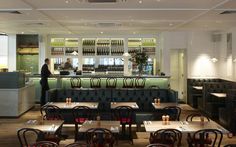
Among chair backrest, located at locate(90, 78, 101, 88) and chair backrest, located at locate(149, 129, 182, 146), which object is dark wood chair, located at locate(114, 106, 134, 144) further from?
chair backrest, located at locate(90, 78, 101, 88)

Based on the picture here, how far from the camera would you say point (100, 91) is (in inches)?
405

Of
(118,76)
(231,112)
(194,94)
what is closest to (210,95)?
(194,94)

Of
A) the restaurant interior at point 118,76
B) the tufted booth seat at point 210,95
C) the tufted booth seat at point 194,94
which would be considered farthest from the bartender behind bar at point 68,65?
the tufted booth seat at point 210,95

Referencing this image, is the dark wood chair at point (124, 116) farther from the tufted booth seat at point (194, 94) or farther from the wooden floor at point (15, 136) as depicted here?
the tufted booth seat at point (194, 94)

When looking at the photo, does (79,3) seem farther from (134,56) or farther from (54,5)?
(134,56)

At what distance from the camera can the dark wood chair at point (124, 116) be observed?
28.0 feet

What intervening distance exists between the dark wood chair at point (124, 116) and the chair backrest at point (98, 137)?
6.39 ft

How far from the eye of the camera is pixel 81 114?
9.02m

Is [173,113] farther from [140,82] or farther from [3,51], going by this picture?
[3,51]

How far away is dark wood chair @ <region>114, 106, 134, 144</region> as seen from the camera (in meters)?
8.52

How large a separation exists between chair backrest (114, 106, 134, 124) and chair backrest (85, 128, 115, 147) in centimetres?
197

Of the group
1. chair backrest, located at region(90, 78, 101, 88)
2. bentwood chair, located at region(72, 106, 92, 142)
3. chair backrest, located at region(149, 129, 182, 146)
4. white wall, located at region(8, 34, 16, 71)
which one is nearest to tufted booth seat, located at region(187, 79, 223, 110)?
chair backrest, located at region(90, 78, 101, 88)

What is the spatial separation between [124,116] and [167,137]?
8.10 ft

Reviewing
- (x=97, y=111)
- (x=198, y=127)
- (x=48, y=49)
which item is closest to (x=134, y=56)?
(x=48, y=49)
